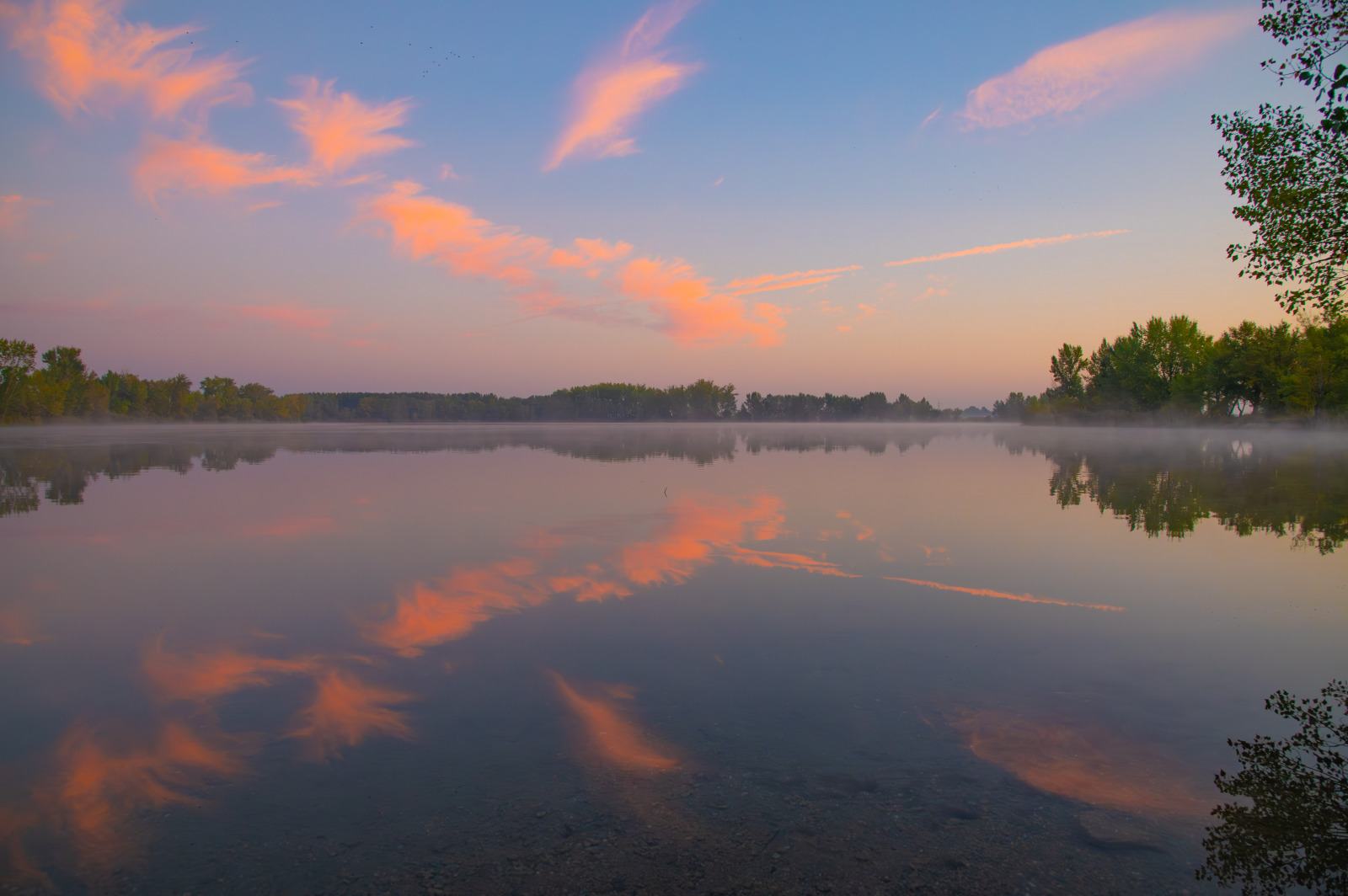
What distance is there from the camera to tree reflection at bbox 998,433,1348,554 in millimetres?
14453

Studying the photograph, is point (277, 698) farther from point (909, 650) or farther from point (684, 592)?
point (909, 650)

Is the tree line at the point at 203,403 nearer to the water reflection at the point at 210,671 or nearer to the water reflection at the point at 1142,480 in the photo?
the water reflection at the point at 1142,480

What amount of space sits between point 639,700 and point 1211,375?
94.9m

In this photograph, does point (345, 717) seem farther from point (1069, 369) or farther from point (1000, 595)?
point (1069, 369)

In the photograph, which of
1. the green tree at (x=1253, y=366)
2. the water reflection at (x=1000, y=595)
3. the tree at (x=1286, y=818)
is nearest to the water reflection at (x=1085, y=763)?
the tree at (x=1286, y=818)

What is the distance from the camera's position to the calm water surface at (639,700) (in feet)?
12.6

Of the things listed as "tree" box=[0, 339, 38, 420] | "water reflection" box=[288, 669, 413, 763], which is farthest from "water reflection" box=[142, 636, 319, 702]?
"tree" box=[0, 339, 38, 420]

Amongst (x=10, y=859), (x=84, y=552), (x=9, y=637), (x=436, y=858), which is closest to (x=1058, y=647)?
(x=436, y=858)

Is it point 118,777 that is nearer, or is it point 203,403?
point 118,777

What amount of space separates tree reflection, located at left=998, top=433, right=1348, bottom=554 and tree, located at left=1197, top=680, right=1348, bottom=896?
9610mm

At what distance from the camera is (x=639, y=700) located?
19.3ft

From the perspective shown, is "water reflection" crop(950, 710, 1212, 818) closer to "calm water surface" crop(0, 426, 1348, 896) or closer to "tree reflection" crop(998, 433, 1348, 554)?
"calm water surface" crop(0, 426, 1348, 896)

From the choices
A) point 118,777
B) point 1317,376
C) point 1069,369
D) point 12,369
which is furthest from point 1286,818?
point 1069,369

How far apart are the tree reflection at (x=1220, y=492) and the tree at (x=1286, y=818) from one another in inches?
378
